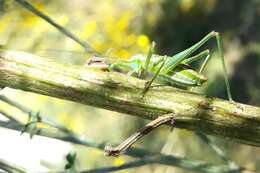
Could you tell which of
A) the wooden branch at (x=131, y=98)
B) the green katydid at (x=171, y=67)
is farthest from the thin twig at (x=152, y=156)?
the wooden branch at (x=131, y=98)

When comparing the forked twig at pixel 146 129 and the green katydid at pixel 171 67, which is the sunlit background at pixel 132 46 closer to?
the green katydid at pixel 171 67

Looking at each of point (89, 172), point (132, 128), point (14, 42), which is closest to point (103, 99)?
point (89, 172)

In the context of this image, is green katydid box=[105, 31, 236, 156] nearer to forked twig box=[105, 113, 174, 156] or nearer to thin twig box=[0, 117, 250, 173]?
forked twig box=[105, 113, 174, 156]

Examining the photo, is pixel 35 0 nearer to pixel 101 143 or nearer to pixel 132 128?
pixel 132 128

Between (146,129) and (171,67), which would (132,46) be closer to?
(171,67)

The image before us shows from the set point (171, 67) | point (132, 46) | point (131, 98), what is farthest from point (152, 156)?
point (132, 46)
